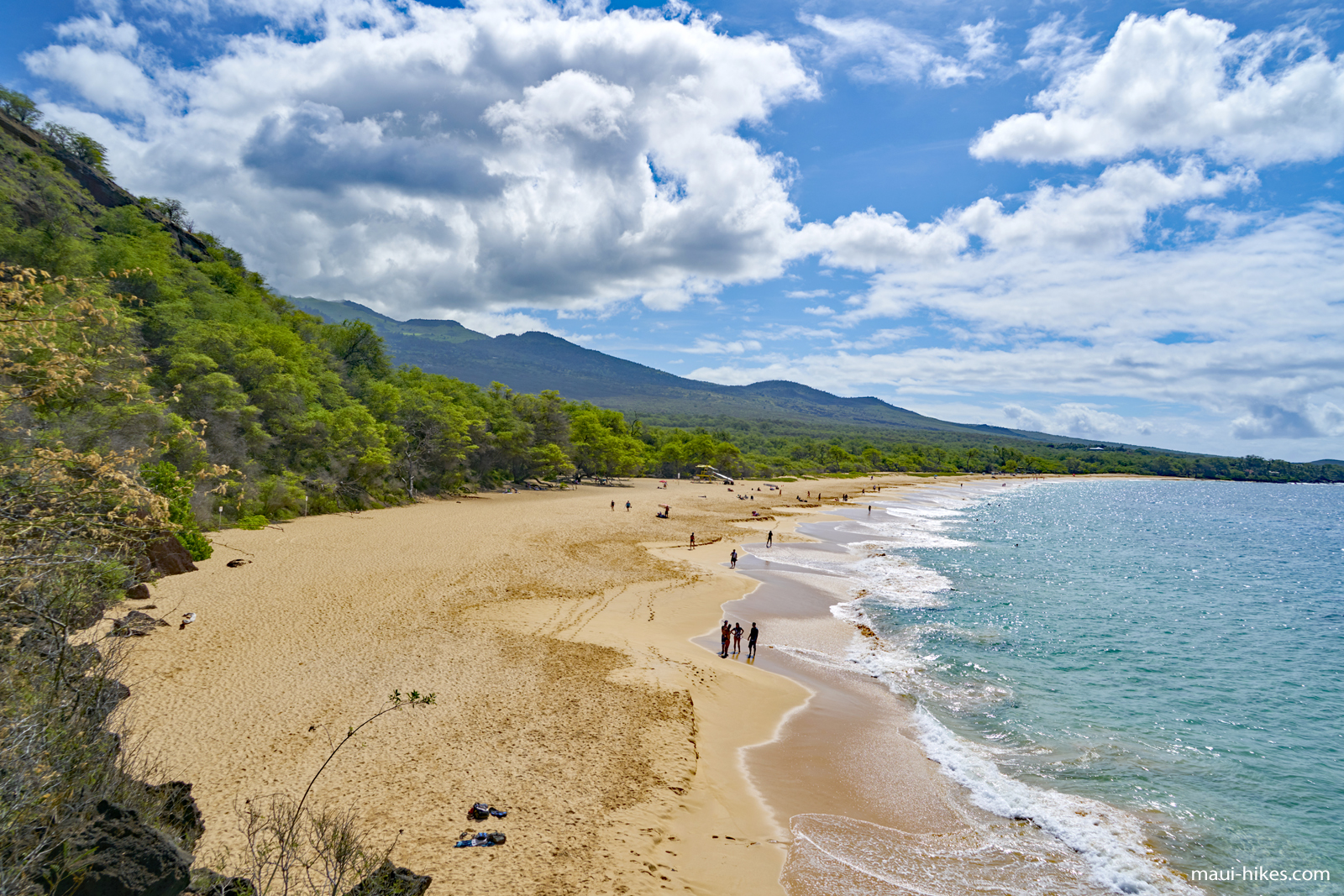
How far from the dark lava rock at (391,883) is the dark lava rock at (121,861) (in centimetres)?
163

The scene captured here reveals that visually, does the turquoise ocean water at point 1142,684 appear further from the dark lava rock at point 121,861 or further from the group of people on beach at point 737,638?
the dark lava rock at point 121,861

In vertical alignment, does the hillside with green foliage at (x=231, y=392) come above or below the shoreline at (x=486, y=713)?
above

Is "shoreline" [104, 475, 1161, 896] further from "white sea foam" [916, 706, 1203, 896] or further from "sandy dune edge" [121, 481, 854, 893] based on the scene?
"white sea foam" [916, 706, 1203, 896]

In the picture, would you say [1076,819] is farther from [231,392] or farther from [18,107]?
[18,107]

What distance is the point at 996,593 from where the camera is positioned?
31.8 m

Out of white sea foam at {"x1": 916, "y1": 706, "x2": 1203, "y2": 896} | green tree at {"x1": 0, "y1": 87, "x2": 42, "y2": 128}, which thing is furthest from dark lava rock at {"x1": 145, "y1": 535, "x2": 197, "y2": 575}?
green tree at {"x1": 0, "y1": 87, "x2": 42, "y2": 128}

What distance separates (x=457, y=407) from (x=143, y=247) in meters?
26.0

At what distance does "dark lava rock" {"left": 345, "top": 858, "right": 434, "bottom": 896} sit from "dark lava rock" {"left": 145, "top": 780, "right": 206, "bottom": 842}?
218 centimetres

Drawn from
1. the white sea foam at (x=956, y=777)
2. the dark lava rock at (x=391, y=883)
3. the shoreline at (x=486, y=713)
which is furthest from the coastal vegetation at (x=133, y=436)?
the white sea foam at (x=956, y=777)

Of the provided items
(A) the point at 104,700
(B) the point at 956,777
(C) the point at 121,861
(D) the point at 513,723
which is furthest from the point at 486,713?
(B) the point at 956,777

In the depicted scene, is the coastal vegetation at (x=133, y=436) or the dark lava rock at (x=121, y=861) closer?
the dark lava rock at (x=121, y=861)

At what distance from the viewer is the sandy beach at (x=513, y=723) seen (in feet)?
31.6

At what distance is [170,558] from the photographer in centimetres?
2188

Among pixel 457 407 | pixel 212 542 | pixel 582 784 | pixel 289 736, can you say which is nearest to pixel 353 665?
pixel 289 736
